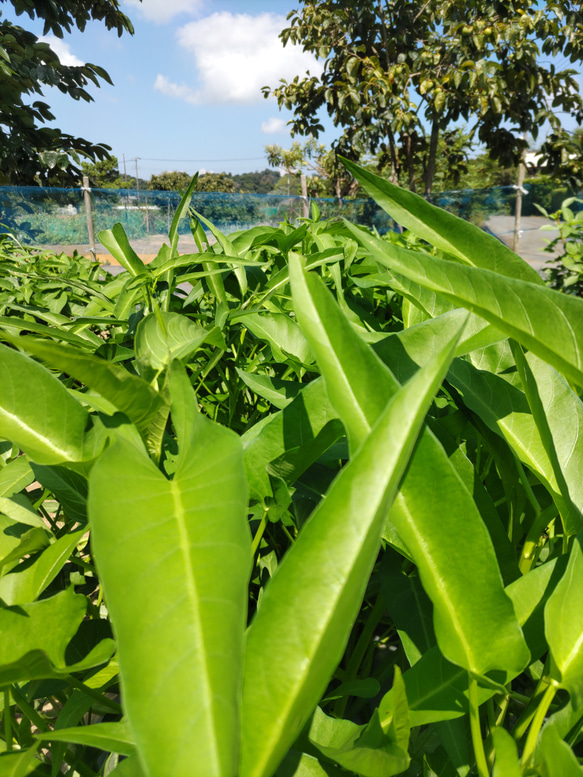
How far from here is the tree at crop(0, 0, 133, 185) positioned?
27.3 feet

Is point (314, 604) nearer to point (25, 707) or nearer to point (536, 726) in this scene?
point (536, 726)

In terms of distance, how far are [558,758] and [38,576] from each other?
0.37 meters

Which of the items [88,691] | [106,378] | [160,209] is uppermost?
[160,209]

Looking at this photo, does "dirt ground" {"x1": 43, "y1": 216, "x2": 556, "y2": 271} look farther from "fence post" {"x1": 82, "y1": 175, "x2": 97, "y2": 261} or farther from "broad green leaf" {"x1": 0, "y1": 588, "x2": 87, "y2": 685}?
"broad green leaf" {"x1": 0, "y1": 588, "x2": 87, "y2": 685}

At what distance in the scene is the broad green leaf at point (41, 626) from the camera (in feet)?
1.09

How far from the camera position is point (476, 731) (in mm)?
318

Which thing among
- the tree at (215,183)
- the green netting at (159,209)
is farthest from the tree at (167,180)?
the green netting at (159,209)

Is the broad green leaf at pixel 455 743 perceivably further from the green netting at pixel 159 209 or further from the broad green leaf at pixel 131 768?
the green netting at pixel 159 209

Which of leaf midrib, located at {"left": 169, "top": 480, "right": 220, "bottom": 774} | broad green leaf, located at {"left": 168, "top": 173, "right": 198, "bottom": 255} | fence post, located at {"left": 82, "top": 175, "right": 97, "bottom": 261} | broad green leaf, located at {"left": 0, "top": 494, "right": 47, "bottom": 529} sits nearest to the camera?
leaf midrib, located at {"left": 169, "top": 480, "right": 220, "bottom": 774}

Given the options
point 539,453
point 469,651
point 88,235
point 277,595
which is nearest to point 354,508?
point 277,595

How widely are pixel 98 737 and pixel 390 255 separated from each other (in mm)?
355

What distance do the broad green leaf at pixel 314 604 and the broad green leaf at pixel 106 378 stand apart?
0.19 metres

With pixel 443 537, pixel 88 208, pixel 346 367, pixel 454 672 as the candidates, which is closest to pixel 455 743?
pixel 454 672

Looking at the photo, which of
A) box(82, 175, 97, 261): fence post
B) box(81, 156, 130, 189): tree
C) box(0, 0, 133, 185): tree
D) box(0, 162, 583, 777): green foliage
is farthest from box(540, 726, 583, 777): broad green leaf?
box(81, 156, 130, 189): tree
